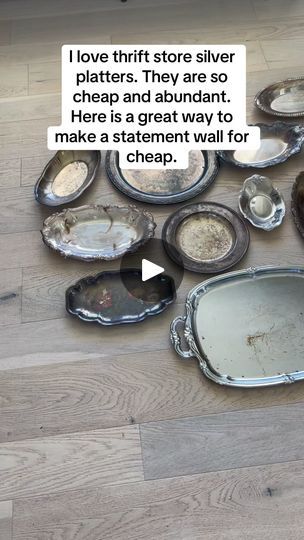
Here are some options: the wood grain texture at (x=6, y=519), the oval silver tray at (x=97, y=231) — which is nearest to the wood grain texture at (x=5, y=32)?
the oval silver tray at (x=97, y=231)

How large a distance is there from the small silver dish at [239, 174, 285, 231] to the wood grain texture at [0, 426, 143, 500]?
0.59 meters

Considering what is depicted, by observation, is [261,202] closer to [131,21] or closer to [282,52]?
[282,52]

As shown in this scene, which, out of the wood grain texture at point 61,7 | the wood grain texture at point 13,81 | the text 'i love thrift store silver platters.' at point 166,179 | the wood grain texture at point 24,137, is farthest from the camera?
the wood grain texture at point 61,7

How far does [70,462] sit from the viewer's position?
100cm

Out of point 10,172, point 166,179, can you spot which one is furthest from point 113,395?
point 10,172

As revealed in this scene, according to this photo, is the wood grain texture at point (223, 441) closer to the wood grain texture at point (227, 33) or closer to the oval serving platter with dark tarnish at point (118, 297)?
the oval serving platter with dark tarnish at point (118, 297)

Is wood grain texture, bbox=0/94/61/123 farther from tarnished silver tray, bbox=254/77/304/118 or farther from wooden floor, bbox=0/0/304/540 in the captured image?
tarnished silver tray, bbox=254/77/304/118

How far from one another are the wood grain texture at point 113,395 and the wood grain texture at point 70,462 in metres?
0.02

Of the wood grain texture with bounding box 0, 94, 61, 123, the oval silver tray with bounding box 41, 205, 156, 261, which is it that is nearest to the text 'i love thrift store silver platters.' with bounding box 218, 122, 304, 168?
the oval silver tray with bounding box 41, 205, 156, 261

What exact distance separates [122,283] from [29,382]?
0.99ft

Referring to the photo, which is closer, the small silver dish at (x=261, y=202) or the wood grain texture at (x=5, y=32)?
the small silver dish at (x=261, y=202)

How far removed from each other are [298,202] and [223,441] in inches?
24.2

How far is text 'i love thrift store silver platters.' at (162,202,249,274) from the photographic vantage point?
119cm

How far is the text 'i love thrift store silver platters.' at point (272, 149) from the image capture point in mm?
1356
